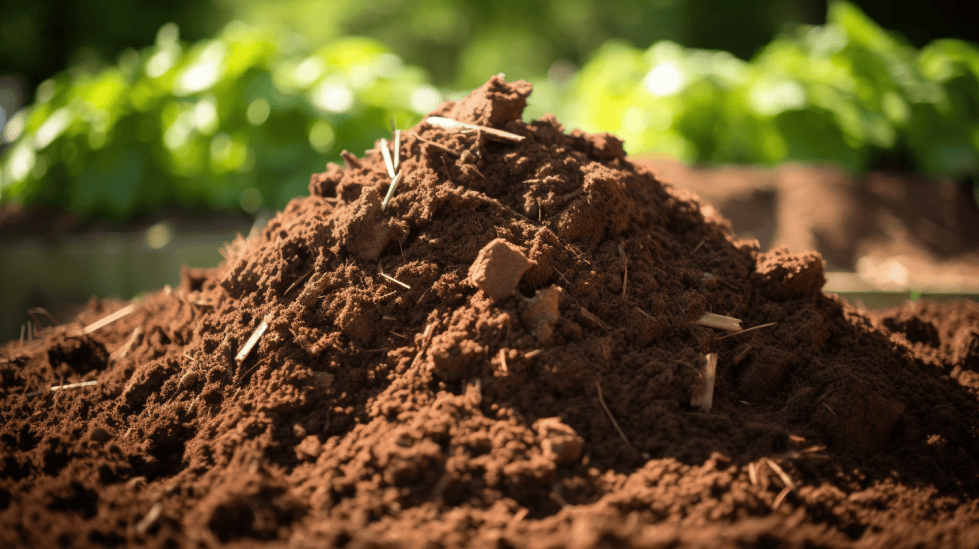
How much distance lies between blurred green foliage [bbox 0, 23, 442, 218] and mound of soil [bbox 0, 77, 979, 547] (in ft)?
6.82

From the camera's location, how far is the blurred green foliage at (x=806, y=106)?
3.97 m

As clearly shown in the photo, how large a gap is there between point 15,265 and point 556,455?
12.2ft

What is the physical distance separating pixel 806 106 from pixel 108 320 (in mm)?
3911

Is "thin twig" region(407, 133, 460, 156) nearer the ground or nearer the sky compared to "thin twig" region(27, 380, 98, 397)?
nearer the sky

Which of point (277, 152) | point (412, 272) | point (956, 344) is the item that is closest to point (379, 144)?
point (412, 272)

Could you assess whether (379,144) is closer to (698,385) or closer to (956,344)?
(698,385)

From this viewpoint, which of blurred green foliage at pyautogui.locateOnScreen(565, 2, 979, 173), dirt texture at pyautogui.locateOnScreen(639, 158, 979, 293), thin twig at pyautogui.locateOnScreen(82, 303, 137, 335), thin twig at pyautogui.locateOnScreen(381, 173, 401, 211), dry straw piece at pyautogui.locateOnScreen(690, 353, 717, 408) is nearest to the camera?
dry straw piece at pyautogui.locateOnScreen(690, 353, 717, 408)

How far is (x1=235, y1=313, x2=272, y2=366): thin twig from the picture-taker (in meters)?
1.38

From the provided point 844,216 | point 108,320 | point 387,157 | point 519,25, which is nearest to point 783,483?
point 387,157

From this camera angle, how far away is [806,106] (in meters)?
3.89

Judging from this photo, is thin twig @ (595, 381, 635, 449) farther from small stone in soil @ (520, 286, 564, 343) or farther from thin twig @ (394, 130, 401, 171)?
thin twig @ (394, 130, 401, 171)

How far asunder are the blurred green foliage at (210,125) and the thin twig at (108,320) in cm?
158

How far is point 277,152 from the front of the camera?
12.1 ft

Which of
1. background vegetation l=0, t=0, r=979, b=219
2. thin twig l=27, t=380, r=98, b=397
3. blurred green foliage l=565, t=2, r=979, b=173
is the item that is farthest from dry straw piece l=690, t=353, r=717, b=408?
blurred green foliage l=565, t=2, r=979, b=173
